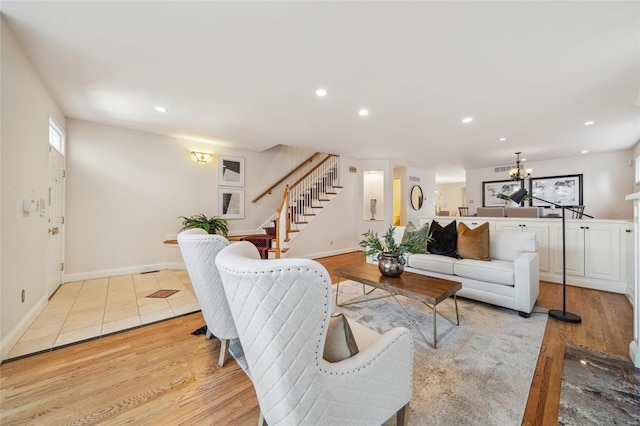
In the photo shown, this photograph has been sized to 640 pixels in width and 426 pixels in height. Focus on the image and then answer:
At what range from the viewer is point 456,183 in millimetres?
12055

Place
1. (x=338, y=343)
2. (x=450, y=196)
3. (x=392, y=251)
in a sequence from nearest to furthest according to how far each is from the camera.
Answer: (x=338, y=343)
(x=392, y=251)
(x=450, y=196)

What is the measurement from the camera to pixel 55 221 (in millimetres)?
3490

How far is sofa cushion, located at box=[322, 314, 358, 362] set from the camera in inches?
38.9

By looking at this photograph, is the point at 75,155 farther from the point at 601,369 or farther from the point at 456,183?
the point at 456,183

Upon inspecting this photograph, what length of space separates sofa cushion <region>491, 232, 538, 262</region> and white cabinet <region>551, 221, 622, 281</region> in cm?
131

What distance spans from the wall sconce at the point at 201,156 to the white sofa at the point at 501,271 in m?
4.38

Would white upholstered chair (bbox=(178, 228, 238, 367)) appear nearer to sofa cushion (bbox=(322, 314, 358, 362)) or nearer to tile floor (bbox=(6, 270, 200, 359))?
sofa cushion (bbox=(322, 314, 358, 362))

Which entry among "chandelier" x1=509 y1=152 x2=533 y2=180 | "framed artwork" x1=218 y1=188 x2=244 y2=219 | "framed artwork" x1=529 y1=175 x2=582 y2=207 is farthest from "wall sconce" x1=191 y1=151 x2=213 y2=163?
"framed artwork" x1=529 y1=175 x2=582 y2=207

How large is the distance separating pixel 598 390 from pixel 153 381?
2.92 metres

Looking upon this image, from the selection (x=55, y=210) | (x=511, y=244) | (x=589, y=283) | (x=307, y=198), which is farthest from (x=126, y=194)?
(x=589, y=283)

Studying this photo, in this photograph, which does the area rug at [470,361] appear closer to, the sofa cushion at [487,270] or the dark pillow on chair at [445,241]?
the sofa cushion at [487,270]

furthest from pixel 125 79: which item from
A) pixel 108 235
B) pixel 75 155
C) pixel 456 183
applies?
pixel 456 183

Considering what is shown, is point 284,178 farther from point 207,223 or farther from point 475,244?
point 475,244

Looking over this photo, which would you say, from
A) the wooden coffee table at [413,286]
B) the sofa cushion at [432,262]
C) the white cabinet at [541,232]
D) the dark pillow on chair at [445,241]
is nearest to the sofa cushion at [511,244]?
the dark pillow on chair at [445,241]
